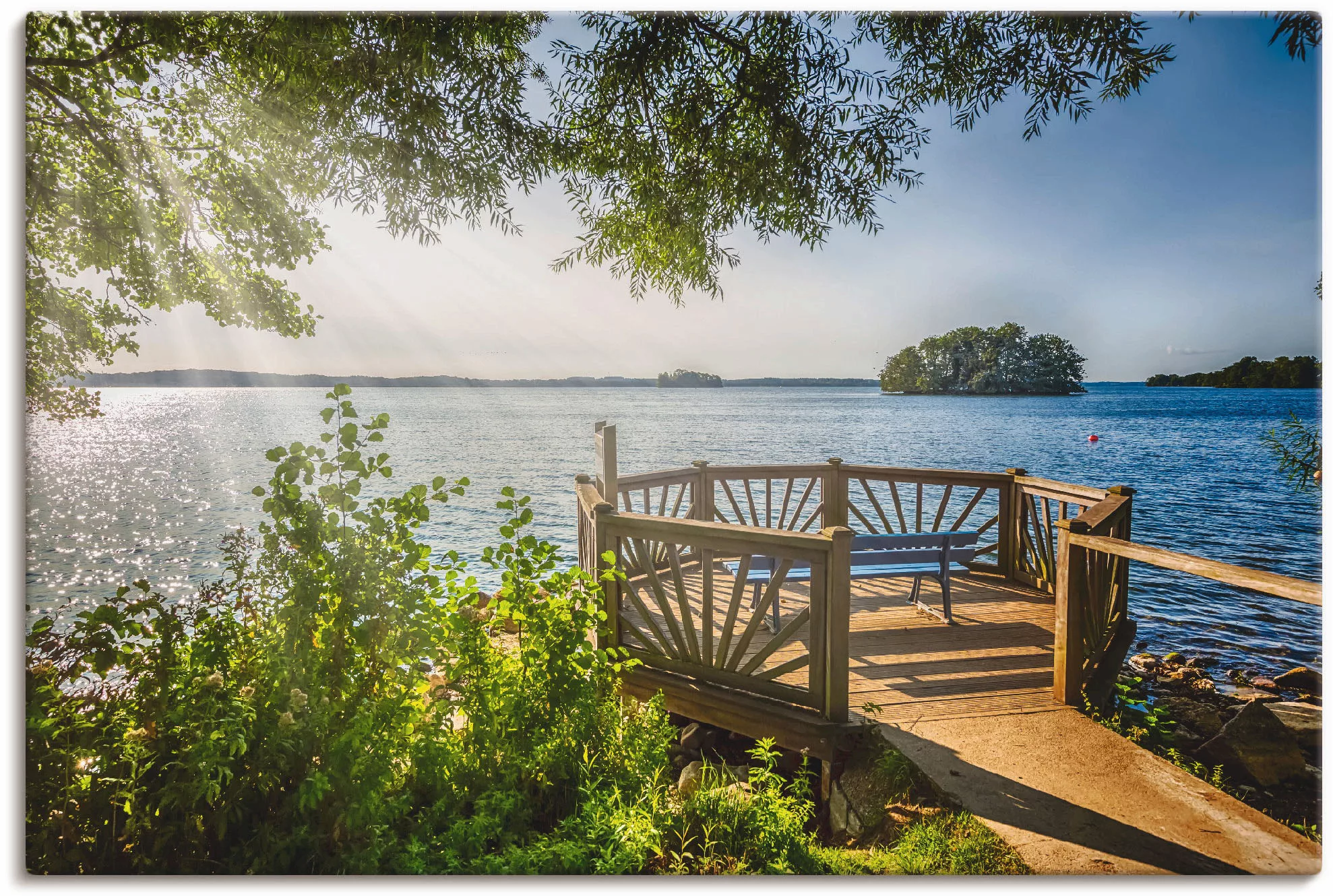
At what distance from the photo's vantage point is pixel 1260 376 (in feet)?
10.2

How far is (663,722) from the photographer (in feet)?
8.59

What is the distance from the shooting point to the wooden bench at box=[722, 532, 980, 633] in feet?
13.3

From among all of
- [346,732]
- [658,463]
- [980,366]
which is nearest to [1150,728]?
[346,732]

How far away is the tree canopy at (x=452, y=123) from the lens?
2.70 meters

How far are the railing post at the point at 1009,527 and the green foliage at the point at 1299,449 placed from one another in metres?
1.80

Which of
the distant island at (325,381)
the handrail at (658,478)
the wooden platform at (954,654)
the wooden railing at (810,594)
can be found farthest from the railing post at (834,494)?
the wooden railing at (810,594)

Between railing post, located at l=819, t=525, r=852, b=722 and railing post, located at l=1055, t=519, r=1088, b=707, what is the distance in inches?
46.8

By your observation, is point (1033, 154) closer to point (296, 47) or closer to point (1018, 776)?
point (1018, 776)

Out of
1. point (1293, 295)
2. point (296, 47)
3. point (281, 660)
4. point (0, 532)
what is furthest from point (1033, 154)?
point (0, 532)

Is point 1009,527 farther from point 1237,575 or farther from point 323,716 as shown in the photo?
point 323,716

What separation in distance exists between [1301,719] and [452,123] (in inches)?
254

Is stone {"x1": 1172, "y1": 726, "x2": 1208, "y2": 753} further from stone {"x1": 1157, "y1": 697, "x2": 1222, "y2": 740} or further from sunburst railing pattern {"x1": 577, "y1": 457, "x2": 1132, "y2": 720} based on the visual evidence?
sunburst railing pattern {"x1": 577, "y1": 457, "x2": 1132, "y2": 720}

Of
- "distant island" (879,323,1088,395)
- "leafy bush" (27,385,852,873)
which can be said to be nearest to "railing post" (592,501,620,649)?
"leafy bush" (27,385,852,873)

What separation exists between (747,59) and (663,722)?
10.1ft
